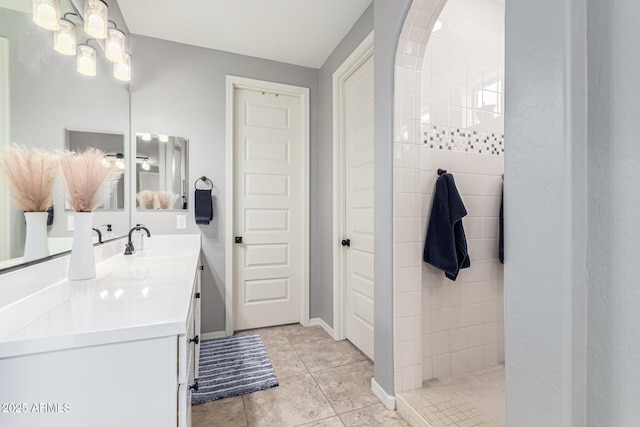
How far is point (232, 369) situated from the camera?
2.07 metres

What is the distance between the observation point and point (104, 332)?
713mm

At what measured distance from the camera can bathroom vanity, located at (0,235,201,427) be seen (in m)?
0.67

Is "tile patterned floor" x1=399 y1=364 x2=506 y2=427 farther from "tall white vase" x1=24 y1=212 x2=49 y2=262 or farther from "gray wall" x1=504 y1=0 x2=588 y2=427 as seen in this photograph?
"tall white vase" x1=24 y1=212 x2=49 y2=262

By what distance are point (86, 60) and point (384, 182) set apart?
1767 millimetres

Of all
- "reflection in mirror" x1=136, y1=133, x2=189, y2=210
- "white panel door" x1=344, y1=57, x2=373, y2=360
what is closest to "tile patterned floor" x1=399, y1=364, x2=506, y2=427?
"white panel door" x1=344, y1=57, x2=373, y2=360

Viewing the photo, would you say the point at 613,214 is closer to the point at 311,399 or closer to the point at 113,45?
the point at 311,399

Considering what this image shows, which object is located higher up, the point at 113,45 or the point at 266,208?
the point at 113,45

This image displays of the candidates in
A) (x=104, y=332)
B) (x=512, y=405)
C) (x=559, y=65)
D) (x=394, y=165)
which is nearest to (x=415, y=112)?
(x=394, y=165)

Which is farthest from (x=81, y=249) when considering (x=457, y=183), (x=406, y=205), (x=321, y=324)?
(x=321, y=324)

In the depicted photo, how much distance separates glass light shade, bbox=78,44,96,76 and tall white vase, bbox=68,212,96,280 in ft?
2.81

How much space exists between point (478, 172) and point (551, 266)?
146cm

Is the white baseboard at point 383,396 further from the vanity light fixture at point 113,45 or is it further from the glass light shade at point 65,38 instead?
the vanity light fixture at point 113,45

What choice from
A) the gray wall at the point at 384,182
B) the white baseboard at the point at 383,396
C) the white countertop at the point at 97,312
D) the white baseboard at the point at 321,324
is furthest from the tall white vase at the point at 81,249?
the white baseboard at the point at 321,324

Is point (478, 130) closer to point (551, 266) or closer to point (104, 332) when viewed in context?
point (551, 266)
